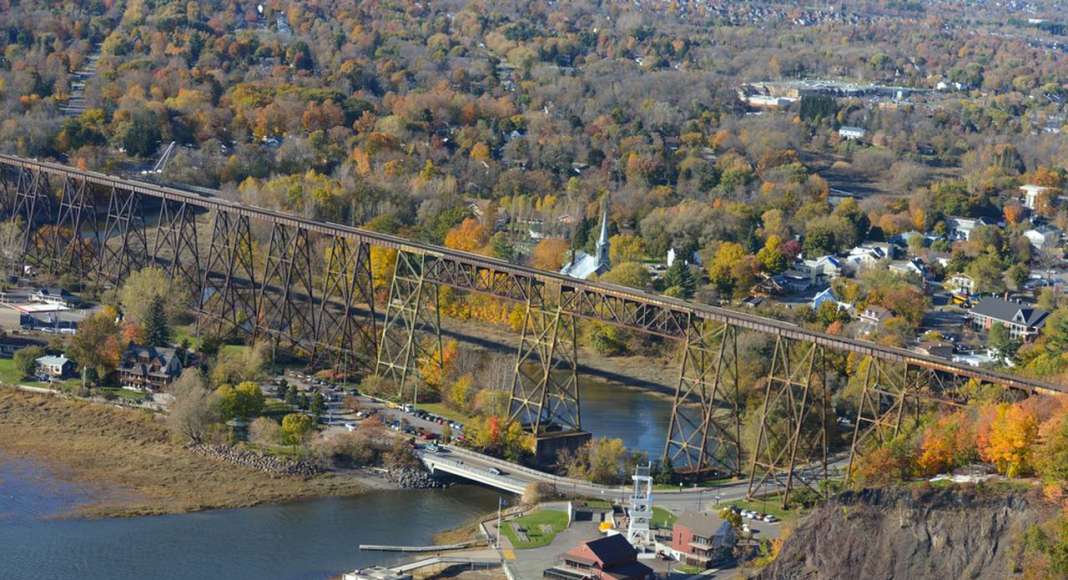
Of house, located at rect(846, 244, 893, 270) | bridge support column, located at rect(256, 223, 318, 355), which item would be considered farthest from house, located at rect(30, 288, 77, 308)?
house, located at rect(846, 244, 893, 270)

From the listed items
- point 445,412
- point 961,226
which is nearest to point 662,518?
point 445,412

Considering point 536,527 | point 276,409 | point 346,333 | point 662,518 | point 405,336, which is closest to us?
point 536,527

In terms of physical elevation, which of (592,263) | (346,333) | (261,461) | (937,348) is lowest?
(261,461)

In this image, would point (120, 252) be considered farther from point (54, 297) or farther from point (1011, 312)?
point (1011, 312)

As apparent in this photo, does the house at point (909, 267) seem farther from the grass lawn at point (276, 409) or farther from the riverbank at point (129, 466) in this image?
the riverbank at point (129, 466)

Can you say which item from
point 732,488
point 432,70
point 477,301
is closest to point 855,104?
point 432,70

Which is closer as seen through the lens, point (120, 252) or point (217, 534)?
point (217, 534)

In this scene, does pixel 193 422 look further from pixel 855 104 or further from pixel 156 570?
pixel 855 104
